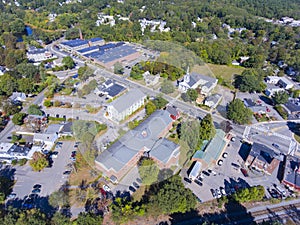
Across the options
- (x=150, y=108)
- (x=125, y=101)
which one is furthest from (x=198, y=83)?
(x=125, y=101)

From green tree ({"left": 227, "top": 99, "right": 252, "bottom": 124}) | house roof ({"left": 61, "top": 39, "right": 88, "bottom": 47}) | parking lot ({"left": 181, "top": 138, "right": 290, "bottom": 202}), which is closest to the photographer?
parking lot ({"left": 181, "top": 138, "right": 290, "bottom": 202})

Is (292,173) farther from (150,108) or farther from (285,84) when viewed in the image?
(285,84)

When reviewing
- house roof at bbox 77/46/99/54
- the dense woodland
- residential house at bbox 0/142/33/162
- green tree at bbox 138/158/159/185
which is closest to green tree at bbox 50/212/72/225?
the dense woodland

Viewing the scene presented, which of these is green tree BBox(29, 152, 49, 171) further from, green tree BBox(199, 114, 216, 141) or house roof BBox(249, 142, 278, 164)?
house roof BBox(249, 142, 278, 164)

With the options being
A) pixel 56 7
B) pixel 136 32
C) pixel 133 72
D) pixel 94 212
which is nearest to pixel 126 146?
pixel 94 212

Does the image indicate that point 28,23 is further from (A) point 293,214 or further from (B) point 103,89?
(A) point 293,214

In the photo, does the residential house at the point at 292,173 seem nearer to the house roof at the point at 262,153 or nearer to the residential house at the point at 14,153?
the house roof at the point at 262,153
